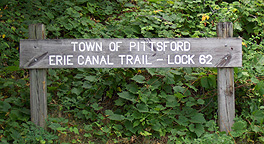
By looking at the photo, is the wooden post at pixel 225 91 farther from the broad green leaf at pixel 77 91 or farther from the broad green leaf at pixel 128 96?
the broad green leaf at pixel 77 91

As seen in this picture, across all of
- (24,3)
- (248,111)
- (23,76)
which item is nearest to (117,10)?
(24,3)

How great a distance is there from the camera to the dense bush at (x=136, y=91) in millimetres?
3625

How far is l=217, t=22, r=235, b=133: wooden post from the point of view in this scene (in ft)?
11.4

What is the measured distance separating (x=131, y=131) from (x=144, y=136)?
22cm

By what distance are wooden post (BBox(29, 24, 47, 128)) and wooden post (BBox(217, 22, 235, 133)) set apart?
98.7 inches

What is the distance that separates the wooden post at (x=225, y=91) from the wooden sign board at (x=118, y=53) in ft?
0.59

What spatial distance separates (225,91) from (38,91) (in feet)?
8.71

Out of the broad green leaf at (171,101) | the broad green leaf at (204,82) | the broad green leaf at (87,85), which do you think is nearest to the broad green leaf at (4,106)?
the broad green leaf at (87,85)

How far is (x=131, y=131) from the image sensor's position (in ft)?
12.1

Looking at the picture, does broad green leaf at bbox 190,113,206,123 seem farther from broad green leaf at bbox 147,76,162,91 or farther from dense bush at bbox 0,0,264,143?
broad green leaf at bbox 147,76,162,91

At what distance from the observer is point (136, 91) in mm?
3945

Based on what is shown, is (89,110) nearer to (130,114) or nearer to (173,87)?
(130,114)

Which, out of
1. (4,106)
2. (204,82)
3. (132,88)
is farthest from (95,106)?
(204,82)

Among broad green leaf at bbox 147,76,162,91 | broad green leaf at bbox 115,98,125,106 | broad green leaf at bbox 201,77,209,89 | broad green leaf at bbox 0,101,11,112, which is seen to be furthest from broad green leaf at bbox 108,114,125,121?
broad green leaf at bbox 0,101,11,112
